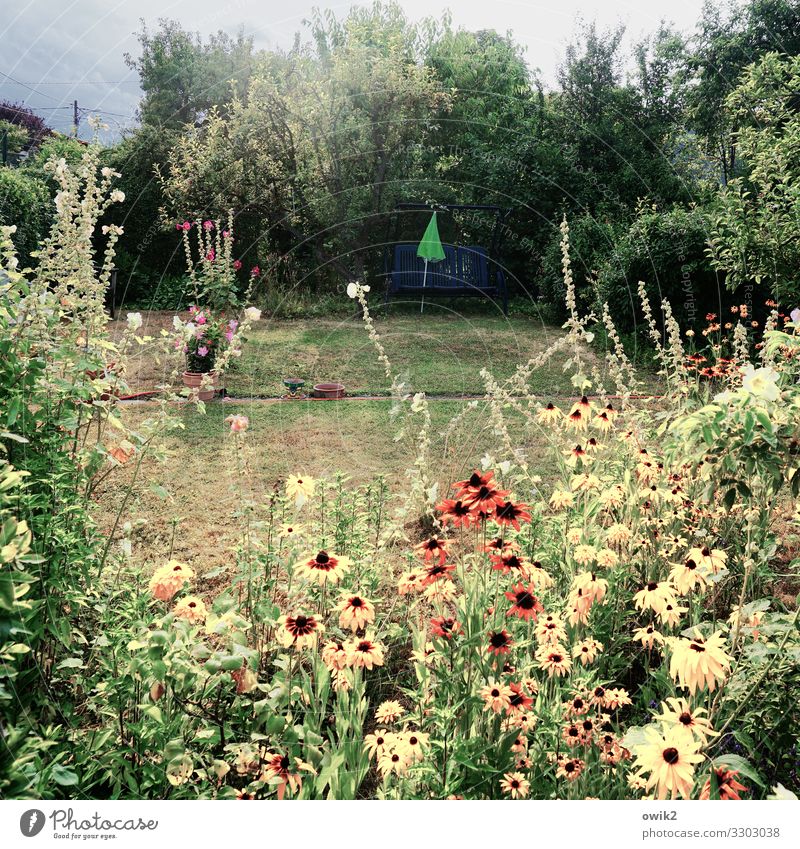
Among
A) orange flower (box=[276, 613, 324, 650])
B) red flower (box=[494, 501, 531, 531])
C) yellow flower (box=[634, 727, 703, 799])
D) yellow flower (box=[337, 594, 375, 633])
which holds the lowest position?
yellow flower (box=[634, 727, 703, 799])

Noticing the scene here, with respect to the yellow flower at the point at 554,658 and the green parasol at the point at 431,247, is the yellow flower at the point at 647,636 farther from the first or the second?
the green parasol at the point at 431,247

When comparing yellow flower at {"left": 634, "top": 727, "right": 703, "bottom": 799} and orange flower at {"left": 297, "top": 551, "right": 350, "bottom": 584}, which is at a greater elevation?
orange flower at {"left": 297, "top": 551, "right": 350, "bottom": 584}

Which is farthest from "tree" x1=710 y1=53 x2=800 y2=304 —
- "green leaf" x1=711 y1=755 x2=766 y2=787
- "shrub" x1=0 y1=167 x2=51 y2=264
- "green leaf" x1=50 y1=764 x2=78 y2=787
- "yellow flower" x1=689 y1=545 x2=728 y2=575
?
"shrub" x1=0 y1=167 x2=51 y2=264

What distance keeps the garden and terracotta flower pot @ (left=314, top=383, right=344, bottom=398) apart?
27 millimetres

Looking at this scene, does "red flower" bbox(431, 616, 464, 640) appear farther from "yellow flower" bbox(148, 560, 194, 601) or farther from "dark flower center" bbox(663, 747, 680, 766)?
"yellow flower" bbox(148, 560, 194, 601)

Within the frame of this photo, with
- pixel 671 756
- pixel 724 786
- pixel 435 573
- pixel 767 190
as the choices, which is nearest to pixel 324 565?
pixel 435 573

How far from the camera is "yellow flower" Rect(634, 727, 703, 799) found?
143cm

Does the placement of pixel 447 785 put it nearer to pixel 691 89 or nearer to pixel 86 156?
pixel 86 156

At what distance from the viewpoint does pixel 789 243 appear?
464cm

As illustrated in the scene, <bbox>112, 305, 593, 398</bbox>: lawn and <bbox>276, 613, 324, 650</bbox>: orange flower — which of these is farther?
<bbox>112, 305, 593, 398</bbox>: lawn

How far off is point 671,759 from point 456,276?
277 inches

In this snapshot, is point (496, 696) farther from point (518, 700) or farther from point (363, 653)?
point (363, 653)

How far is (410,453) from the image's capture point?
179 inches

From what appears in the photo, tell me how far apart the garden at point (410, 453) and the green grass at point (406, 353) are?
0.05m
